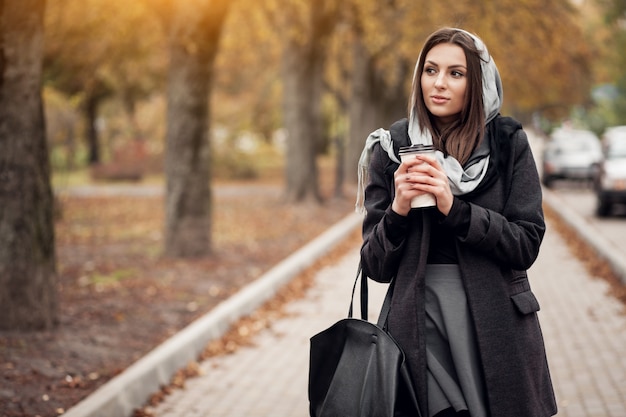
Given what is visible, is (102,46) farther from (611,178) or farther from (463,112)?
(463,112)

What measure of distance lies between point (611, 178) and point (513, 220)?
61.0ft

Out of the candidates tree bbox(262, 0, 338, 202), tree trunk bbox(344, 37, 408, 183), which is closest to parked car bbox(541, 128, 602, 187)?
tree trunk bbox(344, 37, 408, 183)

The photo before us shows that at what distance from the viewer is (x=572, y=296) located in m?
11.2

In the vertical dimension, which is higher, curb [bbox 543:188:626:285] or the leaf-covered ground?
the leaf-covered ground

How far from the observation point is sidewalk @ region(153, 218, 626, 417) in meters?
6.56

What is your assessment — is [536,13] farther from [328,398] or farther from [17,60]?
[328,398]

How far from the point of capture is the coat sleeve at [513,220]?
3062 millimetres

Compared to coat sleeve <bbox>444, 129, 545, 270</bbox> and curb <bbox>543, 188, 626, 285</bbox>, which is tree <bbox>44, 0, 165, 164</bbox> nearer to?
curb <bbox>543, 188, 626, 285</bbox>

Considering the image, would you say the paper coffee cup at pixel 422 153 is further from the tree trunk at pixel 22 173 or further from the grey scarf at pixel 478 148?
the tree trunk at pixel 22 173

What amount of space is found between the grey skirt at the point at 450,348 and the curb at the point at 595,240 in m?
9.35

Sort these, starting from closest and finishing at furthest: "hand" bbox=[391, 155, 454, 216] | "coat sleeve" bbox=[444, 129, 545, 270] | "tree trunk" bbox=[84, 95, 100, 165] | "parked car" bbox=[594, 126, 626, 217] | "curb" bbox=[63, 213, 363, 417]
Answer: "hand" bbox=[391, 155, 454, 216], "coat sleeve" bbox=[444, 129, 545, 270], "curb" bbox=[63, 213, 363, 417], "parked car" bbox=[594, 126, 626, 217], "tree trunk" bbox=[84, 95, 100, 165]

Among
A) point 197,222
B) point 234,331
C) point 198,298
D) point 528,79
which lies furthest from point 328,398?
point 528,79

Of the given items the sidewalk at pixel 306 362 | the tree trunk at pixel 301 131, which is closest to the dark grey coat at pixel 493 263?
the sidewalk at pixel 306 362

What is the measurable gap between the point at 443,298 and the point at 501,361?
271mm
